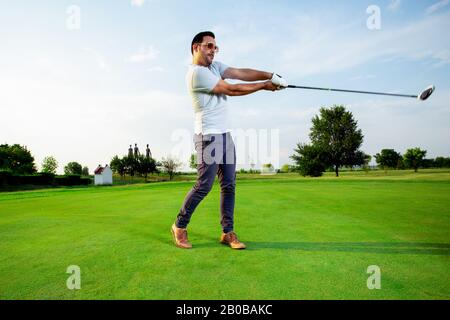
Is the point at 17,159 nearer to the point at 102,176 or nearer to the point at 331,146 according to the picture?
the point at 102,176

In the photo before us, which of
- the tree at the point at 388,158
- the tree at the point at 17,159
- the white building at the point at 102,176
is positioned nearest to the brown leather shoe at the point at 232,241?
the white building at the point at 102,176

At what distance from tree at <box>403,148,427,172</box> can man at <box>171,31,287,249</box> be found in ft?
322

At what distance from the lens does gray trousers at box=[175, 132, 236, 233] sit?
3836 mm

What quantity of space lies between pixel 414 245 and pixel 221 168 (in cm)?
242

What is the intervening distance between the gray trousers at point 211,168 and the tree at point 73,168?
431 ft

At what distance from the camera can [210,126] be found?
389 centimetres

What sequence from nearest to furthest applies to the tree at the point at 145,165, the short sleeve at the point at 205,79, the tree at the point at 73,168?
the short sleeve at the point at 205,79 < the tree at the point at 145,165 < the tree at the point at 73,168

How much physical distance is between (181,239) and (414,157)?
→ 102 metres

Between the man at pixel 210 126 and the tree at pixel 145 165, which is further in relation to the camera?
the tree at pixel 145 165

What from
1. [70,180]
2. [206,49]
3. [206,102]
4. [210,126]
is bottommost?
[70,180]

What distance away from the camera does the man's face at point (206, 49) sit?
3.99m

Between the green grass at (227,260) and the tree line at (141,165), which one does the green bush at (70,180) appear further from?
the green grass at (227,260)

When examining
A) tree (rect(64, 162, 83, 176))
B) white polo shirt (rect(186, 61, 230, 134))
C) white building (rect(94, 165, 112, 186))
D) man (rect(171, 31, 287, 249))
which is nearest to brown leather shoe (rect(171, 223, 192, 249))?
man (rect(171, 31, 287, 249))

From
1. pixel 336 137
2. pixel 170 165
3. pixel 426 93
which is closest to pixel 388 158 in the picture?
pixel 336 137
